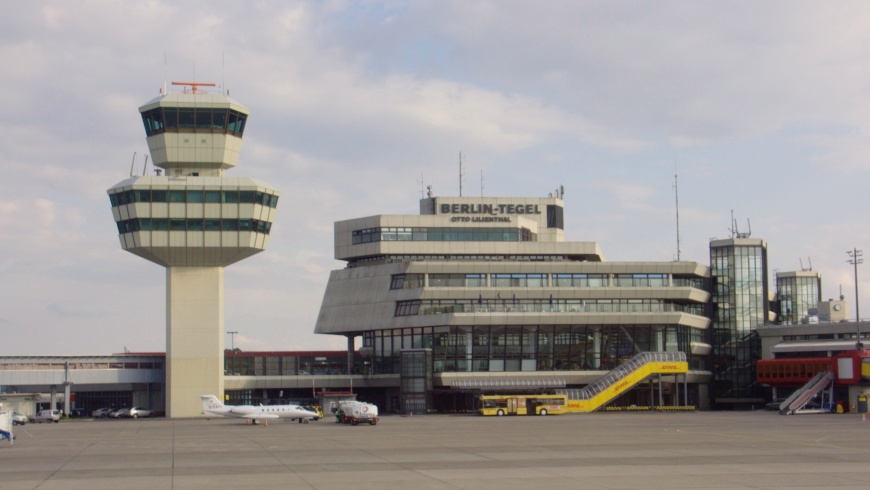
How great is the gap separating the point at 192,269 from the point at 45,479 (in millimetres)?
73779

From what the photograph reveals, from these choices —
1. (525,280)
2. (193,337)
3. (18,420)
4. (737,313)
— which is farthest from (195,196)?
(737,313)

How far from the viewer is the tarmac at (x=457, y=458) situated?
4234cm

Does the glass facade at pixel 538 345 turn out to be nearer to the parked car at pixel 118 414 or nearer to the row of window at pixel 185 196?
the row of window at pixel 185 196

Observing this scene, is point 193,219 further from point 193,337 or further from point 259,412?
point 259,412

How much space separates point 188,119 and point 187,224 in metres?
11.7

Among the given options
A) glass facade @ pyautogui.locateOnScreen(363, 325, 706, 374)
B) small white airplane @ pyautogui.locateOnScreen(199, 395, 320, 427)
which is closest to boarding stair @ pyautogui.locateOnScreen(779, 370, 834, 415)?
glass facade @ pyautogui.locateOnScreen(363, 325, 706, 374)

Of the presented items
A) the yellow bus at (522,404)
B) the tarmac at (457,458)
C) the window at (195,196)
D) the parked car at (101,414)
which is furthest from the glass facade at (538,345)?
the tarmac at (457,458)

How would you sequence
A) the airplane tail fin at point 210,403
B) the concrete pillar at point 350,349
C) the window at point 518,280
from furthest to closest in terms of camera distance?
the concrete pillar at point 350,349, the window at point 518,280, the airplane tail fin at point 210,403

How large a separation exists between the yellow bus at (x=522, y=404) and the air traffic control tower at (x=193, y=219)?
30724 millimetres

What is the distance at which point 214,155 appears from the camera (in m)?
117

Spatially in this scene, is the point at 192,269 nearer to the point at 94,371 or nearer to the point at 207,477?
the point at 94,371

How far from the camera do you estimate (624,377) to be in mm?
117062

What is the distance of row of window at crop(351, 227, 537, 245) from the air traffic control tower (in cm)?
1864

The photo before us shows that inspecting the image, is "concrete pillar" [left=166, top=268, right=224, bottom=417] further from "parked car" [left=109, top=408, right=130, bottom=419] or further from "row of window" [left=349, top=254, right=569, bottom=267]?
"row of window" [left=349, top=254, right=569, bottom=267]
